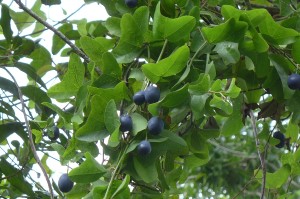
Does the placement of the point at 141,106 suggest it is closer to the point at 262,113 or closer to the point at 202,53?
the point at 202,53

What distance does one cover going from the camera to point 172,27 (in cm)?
92

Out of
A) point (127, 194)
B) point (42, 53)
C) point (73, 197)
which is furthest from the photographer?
point (42, 53)

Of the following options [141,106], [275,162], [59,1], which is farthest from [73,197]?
[275,162]

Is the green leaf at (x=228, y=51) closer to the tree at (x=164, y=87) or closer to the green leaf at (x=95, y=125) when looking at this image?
the tree at (x=164, y=87)

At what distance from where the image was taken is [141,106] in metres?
0.95

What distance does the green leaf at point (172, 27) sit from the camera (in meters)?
0.91

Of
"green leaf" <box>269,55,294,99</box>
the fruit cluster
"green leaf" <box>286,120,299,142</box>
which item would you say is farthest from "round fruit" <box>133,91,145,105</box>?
"green leaf" <box>286,120,299,142</box>

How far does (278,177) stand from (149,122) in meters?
0.44

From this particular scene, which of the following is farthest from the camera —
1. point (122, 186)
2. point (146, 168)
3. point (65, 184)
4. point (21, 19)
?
point (21, 19)

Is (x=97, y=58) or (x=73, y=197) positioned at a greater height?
(x=97, y=58)

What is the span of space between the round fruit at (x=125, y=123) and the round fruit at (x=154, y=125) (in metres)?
0.03

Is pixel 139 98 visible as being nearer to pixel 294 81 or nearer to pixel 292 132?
pixel 294 81

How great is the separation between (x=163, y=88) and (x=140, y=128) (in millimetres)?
87

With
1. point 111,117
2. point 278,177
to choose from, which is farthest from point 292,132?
point 111,117
